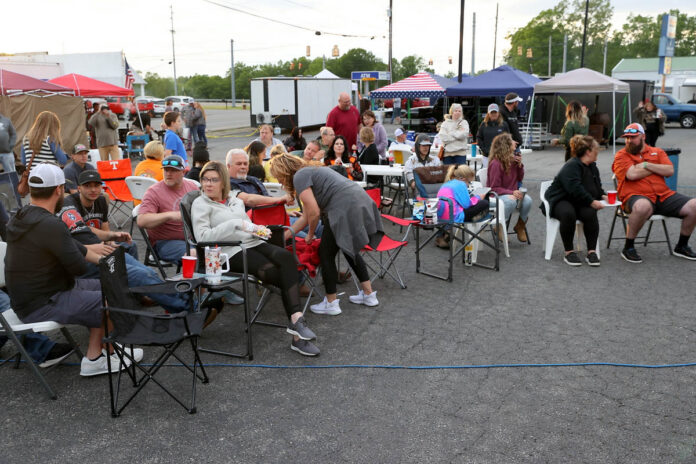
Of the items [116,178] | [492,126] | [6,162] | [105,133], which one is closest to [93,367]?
[116,178]

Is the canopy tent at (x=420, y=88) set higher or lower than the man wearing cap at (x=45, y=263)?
higher

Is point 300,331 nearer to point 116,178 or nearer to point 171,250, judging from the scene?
point 171,250

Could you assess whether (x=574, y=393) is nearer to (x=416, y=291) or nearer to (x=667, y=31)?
(x=416, y=291)

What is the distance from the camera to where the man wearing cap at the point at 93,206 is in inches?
189

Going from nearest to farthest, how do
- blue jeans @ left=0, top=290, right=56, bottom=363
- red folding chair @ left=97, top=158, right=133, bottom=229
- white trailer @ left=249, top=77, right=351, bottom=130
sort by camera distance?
blue jeans @ left=0, top=290, right=56, bottom=363 < red folding chair @ left=97, top=158, right=133, bottom=229 < white trailer @ left=249, top=77, right=351, bottom=130

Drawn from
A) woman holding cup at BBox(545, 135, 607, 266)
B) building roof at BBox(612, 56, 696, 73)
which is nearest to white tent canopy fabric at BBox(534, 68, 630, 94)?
woman holding cup at BBox(545, 135, 607, 266)

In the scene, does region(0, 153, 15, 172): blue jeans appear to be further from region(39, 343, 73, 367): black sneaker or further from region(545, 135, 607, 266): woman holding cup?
region(545, 135, 607, 266): woman holding cup

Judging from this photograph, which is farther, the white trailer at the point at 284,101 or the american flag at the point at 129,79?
the white trailer at the point at 284,101

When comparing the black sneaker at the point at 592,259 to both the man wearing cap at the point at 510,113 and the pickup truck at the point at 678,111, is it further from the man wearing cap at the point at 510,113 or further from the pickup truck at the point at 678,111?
the pickup truck at the point at 678,111

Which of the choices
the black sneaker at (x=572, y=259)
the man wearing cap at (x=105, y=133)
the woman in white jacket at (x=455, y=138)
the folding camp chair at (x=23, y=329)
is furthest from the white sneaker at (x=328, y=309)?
the man wearing cap at (x=105, y=133)

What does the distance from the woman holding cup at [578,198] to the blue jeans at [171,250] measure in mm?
3885

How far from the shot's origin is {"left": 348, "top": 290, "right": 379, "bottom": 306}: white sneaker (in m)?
5.10

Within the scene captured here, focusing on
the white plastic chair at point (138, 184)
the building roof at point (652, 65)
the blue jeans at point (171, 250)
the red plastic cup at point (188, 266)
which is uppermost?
the building roof at point (652, 65)

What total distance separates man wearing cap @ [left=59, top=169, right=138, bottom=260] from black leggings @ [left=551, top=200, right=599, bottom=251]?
14.1 ft
